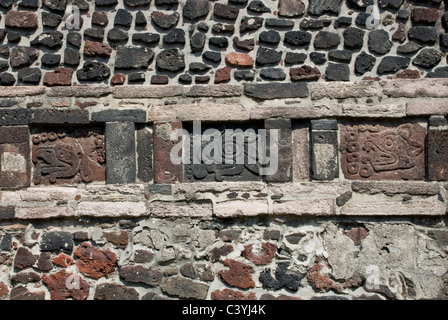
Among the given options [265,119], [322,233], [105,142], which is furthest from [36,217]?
[322,233]

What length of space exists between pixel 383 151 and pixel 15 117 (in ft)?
9.34

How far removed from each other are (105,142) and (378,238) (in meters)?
2.20

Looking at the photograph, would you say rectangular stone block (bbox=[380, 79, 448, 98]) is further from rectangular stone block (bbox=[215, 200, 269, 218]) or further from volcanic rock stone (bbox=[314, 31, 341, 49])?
rectangular stone block (bbox=[215, 200, 269, 218])

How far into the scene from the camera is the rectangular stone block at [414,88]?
370 centimetres

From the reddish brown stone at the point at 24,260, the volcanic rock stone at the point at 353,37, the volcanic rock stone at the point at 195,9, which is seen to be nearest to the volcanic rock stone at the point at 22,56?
the volcanic rock stone at the point at 195,9

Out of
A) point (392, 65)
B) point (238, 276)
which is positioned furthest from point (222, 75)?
point (238, 276)

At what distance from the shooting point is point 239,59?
377 cm

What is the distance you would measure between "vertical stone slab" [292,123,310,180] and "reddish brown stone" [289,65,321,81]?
35 cm

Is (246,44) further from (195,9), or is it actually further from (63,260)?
(63,260)

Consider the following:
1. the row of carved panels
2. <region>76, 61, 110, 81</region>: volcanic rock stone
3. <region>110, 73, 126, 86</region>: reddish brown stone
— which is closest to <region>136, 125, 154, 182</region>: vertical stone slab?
the row of carved panels

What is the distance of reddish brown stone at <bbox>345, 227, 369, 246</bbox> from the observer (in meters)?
3.70

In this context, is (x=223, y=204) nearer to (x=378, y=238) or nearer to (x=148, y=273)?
(x=148, y=273)

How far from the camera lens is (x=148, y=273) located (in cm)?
370

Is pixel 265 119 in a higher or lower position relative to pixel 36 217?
higher
